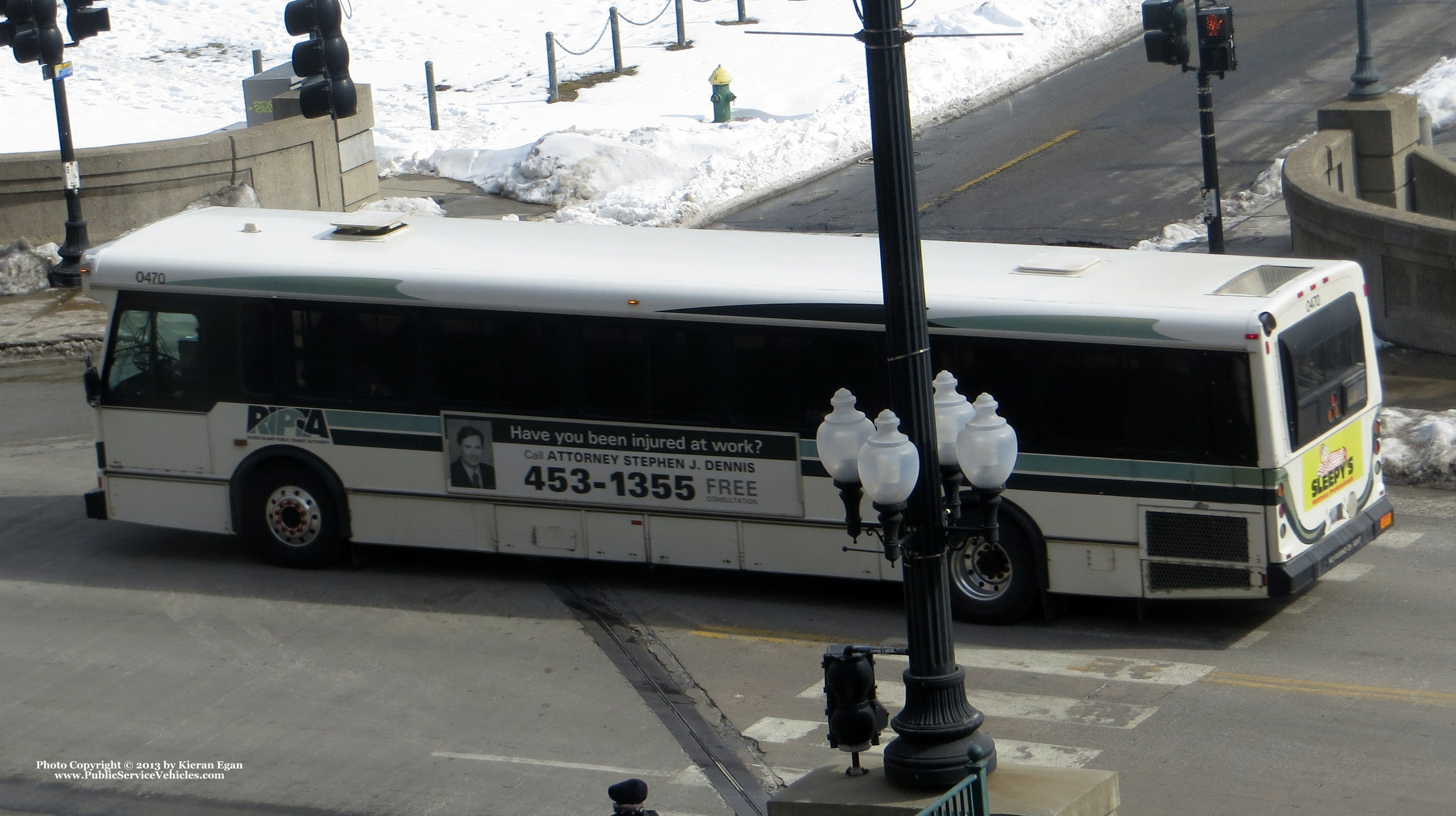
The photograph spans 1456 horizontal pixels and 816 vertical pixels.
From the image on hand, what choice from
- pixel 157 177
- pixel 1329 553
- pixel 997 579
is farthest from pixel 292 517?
pixel 157 177

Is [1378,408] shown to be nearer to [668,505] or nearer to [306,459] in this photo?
[668,505]

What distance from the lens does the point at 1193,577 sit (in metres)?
11.1

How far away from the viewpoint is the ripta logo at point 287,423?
1346cm

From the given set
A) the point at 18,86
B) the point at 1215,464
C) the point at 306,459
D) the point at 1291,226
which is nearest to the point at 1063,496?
the point at 1215,464

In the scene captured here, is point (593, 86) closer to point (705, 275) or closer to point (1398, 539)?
point (705, 275)

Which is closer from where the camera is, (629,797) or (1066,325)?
(629,797)

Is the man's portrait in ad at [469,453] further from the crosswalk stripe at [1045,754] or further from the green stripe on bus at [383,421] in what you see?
the crosswalk stripe at [1045,754]

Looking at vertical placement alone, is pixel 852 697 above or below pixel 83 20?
below

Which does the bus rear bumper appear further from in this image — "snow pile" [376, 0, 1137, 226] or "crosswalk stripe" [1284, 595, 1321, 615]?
"snow pile" [376, 0, 1137, 226]

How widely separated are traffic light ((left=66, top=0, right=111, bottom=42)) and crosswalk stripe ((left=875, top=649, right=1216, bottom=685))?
1545 cm

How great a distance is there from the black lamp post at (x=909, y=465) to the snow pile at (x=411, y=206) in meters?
19.2

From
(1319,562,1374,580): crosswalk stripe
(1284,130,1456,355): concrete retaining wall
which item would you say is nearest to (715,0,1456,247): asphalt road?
(1284,130,1456,355): concrete retaining wall

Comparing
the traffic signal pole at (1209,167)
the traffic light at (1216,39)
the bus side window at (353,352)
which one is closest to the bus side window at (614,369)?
the bus side window at (353,352)

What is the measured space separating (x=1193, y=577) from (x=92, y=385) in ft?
27.7
